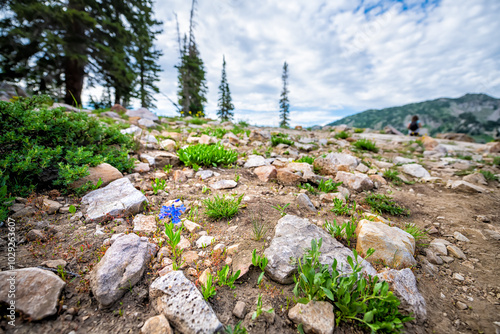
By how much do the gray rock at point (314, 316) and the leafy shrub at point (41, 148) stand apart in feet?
9.98

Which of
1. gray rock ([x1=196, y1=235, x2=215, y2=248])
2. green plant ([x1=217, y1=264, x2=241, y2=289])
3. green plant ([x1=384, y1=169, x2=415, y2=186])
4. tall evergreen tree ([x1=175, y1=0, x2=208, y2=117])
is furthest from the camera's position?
tall evergreen tree ([x1=175, y1=0, x2=208, y2=117])

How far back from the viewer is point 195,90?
26.9 metres

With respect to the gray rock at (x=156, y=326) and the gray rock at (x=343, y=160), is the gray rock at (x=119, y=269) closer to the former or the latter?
the gray rock at (x=156, y=326)

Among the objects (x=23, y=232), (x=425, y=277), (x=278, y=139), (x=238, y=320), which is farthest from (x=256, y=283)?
(x=278, y=139)

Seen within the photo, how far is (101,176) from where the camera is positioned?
2.89 m

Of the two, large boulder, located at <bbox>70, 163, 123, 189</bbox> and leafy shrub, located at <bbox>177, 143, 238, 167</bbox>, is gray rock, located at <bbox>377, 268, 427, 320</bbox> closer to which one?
leafy shrub, located at <bbox>177, 143, 238, 167</bbox>

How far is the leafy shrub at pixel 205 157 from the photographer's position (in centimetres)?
399

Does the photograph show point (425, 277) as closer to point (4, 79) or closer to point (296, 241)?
point (296, 241)

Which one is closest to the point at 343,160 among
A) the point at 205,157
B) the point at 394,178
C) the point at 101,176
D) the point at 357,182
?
the point at 357,182

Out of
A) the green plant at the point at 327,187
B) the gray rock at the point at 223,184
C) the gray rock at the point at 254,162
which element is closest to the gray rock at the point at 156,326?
the gray rock at the point at 223,184

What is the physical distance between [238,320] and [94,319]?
0.99 metres

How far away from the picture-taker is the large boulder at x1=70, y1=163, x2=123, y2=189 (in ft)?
8.91

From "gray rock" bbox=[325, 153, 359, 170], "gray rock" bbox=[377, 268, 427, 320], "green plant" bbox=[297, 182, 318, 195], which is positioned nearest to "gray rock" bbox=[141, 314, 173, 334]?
"gray rock" bbox=[377, 268, 427, 320]

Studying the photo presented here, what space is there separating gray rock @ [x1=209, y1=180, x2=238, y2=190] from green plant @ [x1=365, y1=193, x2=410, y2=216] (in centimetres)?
224
